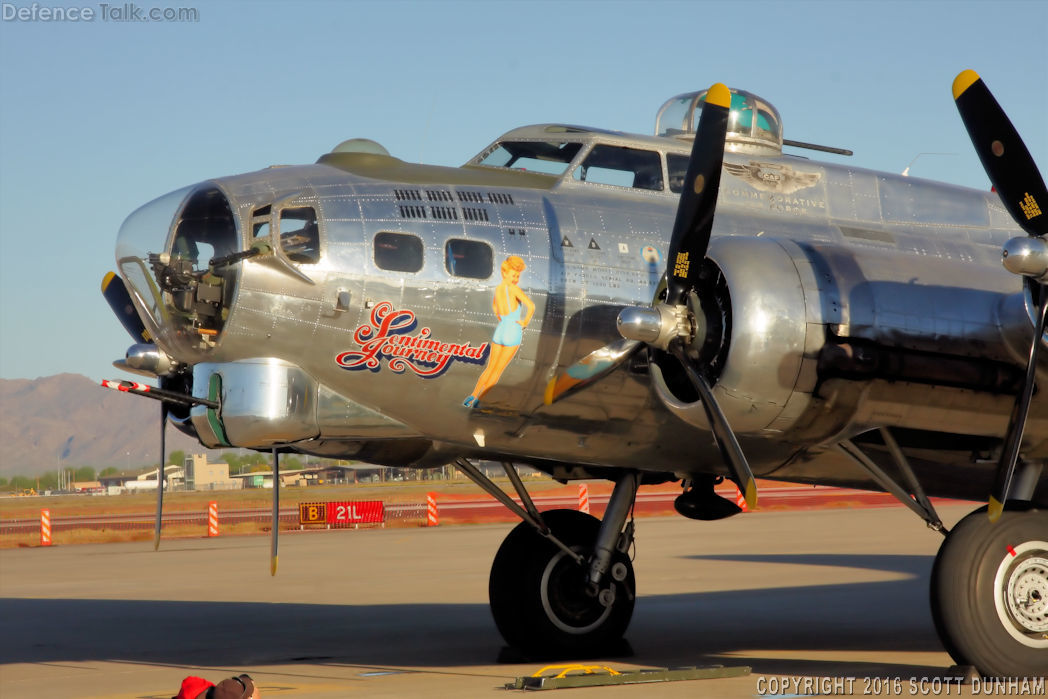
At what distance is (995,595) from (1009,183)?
133 inches

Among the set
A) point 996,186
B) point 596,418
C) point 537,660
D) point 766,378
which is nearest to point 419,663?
point 537,660

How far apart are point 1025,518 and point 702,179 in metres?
3.93

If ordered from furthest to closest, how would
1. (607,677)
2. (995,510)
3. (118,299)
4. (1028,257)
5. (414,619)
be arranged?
1. (414,619)
2. (118,299)
3. (607,677)
4. (995,510)
5. (1028,257)

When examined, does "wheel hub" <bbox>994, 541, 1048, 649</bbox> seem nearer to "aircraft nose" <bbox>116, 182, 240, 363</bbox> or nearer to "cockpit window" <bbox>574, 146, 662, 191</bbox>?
"cockpit window" <bbox>574, 146, 662, 191</bbox>

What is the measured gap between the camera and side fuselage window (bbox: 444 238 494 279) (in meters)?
10.2

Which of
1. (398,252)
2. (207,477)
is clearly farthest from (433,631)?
(207,477)

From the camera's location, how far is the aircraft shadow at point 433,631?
1240cm

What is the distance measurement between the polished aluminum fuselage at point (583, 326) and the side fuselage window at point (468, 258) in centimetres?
8

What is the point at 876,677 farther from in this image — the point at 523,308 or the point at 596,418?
the point at 523,308

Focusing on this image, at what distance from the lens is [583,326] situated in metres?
10.4

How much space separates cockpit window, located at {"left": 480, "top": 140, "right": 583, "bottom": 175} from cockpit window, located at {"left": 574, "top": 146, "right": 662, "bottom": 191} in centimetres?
20

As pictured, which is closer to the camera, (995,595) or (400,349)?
(995,595)

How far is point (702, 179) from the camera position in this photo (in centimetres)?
989

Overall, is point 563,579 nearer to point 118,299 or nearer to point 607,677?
point 607,677
